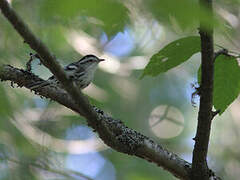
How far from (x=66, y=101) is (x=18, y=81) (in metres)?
0.37

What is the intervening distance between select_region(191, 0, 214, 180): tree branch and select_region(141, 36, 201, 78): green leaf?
6 centimetres

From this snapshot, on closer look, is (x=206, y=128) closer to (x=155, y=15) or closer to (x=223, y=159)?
(x=155, y=15)

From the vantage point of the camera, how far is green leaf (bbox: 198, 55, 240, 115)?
6.75 ft

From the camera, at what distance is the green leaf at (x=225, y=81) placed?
2.06 metres

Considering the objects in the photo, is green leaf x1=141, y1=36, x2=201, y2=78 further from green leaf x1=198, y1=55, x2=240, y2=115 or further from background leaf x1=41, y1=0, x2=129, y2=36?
background leaf x1=41, y1=0, x2=129, y2=36

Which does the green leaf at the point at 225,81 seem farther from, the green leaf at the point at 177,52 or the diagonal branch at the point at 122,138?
the diagonal branch at the point at 122,138

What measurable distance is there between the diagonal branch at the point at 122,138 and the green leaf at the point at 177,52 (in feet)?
2.26

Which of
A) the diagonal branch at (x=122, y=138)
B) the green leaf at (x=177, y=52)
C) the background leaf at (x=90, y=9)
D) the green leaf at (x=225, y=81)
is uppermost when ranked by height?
the green leaf at (x=225, y=81)

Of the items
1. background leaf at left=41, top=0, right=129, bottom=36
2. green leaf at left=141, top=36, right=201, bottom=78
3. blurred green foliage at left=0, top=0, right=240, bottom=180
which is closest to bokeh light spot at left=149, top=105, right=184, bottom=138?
blurred green foliage at left=0, top=0, right=240, bottom=180

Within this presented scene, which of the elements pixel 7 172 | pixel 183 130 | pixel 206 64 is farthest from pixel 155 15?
pixel 183 130

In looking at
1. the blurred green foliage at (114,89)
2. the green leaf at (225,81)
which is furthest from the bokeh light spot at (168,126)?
the green leaf at (225,81)

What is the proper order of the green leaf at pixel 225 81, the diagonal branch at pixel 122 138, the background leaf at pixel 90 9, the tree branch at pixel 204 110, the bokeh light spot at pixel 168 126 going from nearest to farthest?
the background leaf at pixel 90 9 → the tree branch at pixel 204 110 → the green leaf at pixel 225 81 → the diagonal branch at pixel 122 138 → the bokeh light spot at pixel 168 126

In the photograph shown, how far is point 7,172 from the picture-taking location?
8.86ft

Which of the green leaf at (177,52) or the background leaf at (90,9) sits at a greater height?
the green leaf at (177,52)
